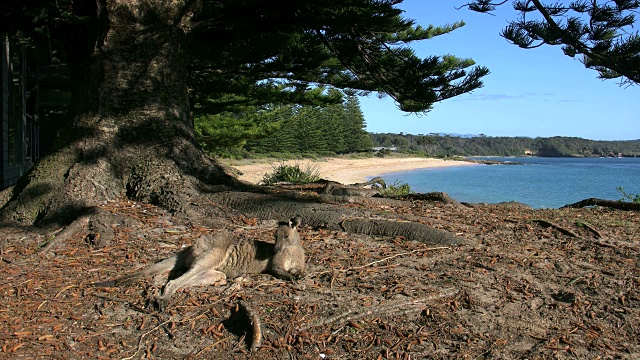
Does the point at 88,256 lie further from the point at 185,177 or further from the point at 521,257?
the point at 521,257

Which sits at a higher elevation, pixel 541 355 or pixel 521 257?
pixel 521 257

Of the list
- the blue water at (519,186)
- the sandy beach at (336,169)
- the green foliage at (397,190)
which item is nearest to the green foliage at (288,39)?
the green foliage at (397,190)

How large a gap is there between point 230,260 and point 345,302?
1.12 m

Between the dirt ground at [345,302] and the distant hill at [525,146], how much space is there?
125m

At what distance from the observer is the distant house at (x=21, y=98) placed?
10.8m

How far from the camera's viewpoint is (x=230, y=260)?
4.42 m

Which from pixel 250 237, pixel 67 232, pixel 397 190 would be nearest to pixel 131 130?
pixel 67 232

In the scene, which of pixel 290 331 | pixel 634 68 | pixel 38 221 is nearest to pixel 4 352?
pixel 290 331

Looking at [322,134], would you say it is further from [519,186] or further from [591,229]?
[591,229]

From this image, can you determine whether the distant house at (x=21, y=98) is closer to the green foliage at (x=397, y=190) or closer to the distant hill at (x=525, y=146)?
the green foliage at (x=397, y=190)

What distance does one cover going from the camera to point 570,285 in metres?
4.13

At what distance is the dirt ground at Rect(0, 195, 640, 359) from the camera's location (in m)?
3.36

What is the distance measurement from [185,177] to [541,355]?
3967mm

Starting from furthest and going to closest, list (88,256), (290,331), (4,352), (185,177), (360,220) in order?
(185,177) → (360,220) → (88,256) → (290,331) → (4,352)
